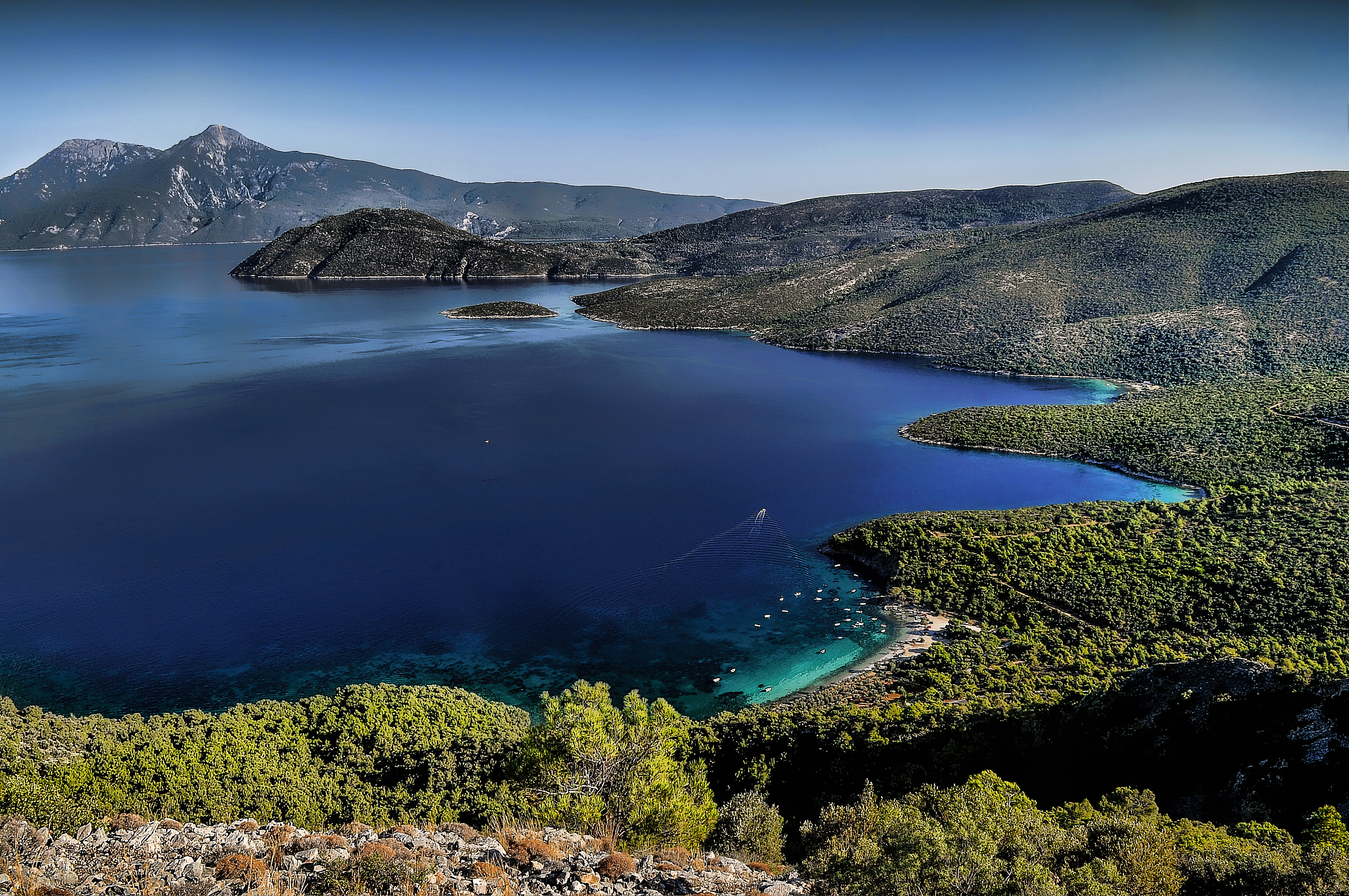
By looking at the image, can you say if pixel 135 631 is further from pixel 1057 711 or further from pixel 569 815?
pixel 1057 711

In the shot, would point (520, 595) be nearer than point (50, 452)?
Yes

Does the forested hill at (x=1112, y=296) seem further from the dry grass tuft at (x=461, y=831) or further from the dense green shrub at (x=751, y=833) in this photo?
the dry grass tuft at (x=461, y=831)

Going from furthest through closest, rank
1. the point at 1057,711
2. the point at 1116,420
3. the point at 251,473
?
the point at 1116,420 → the point at 251,473 → the point at 1057,711

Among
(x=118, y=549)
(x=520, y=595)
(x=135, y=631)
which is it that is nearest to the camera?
(x=135, y=631)

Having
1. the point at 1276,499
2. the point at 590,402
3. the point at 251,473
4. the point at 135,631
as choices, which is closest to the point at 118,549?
the point at 135,631

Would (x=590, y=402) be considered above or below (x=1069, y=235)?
below

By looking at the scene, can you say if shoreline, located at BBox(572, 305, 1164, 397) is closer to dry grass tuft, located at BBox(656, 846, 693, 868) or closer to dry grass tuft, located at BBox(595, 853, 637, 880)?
dry grass tuft, located at BBox(656, 846, 693, 868)
